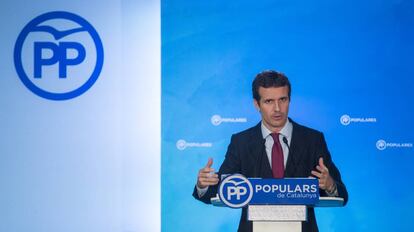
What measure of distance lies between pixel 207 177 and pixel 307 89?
668 millimetres

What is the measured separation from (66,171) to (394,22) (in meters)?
1.82

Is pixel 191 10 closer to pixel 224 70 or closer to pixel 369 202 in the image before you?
pixel 224 70

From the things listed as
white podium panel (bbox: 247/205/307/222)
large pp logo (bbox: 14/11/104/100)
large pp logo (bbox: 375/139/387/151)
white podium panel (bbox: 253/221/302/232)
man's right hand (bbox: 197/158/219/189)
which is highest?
large pp logo (bbox: 14/11/104/100)

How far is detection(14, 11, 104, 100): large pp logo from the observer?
2518 millimetres

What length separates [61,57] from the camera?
252 cm

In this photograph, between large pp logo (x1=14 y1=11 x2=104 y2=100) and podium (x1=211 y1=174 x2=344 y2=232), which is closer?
podium (x1=211 y1=174 x2=344 y2=232)

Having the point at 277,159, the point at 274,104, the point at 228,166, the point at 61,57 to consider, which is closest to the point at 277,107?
the point at 274,104

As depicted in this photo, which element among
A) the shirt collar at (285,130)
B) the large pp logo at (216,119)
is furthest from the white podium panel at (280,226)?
the large pp logo at (216,119)

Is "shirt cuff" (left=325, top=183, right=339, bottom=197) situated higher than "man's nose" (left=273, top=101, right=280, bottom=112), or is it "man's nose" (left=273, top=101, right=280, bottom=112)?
"man's nose" (left=273, top=101, right=280, bottom=112)

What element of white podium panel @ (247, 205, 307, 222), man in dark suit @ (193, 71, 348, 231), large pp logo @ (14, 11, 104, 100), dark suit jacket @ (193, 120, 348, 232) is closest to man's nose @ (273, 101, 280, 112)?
man in dark suit @ (193, 71, 348, 231)

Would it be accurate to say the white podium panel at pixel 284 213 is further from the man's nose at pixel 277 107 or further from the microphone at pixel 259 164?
the man's nose at pixel 277 107

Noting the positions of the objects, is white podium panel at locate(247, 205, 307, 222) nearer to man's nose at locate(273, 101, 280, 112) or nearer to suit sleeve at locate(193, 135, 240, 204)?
suit sleeve at locate(193, 135, 240, 204)

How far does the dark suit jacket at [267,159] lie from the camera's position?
2439mm

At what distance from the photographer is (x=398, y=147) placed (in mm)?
2441
